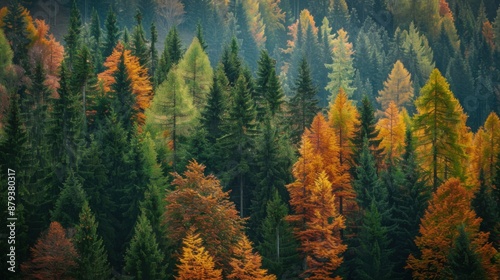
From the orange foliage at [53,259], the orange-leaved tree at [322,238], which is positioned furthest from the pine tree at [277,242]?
the orange foliage at [53,259]

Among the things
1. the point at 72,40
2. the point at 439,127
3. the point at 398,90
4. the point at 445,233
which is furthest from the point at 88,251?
the point at 398,90

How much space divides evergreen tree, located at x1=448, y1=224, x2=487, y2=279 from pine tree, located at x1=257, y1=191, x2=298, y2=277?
11.9m

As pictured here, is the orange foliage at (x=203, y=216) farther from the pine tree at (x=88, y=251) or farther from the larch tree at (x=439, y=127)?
the larch tree at (x=439, y=127)

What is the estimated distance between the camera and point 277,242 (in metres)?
59.3

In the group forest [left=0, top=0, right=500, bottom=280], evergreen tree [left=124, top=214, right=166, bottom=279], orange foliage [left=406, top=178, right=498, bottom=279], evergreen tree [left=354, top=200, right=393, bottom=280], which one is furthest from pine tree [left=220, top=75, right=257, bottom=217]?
orange foliage [left=406, top=178, right=498, bottom=279]

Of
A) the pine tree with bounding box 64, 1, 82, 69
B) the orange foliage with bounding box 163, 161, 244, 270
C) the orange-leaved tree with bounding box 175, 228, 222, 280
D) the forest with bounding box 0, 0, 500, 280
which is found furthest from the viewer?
the pine tree with bounding box 64, 1, 82, 69

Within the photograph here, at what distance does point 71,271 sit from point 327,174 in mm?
22317

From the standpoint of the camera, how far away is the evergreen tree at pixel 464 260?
56.9 metres

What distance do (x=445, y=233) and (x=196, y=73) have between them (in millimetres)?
32273

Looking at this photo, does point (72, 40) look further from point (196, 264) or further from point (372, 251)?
point (372, 251)

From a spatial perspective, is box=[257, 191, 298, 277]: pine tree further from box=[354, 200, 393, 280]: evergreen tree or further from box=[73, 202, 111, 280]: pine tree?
box=[73, 202, 111, 280]: pine tree

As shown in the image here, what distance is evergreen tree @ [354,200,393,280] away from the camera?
60.5 m

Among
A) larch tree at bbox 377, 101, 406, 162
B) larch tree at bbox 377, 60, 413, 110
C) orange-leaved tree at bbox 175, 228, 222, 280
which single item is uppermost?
larch tree at bbox 377, 60, 413, 110

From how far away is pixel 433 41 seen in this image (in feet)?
438
